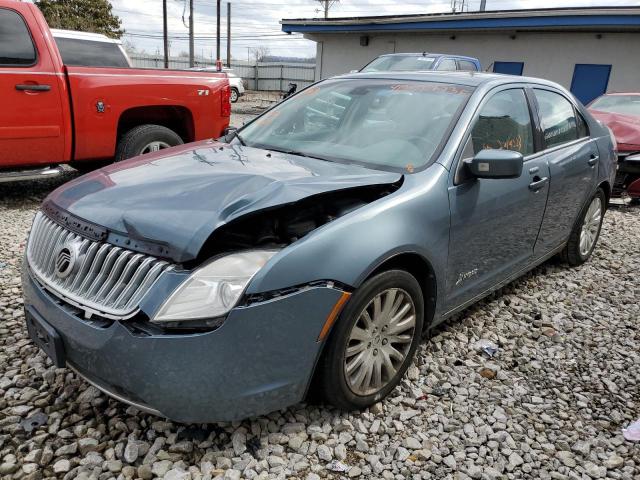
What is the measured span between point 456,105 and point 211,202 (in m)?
1.68

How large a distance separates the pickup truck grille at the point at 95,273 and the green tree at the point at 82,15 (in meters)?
33.7

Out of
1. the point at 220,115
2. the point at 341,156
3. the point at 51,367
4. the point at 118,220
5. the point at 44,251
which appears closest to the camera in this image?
the point at 118,220

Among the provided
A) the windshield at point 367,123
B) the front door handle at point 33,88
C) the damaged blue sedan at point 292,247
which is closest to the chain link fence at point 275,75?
the front door handle at point 33,88

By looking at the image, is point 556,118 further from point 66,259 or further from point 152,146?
point 152,146

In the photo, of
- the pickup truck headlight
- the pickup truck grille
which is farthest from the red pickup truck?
the pickup truck headlight

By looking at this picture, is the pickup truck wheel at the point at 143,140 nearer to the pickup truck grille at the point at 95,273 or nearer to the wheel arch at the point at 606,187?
the pickup truck grille at the point at 95,273

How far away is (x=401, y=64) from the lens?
1030cm

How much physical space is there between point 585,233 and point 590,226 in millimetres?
137

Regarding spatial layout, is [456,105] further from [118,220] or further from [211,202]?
[118,220]

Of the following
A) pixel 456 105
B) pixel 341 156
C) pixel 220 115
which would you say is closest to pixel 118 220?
pixel 341 156

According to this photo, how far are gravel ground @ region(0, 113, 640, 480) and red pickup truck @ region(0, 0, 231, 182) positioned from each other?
2293 millimetres

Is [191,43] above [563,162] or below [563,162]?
above

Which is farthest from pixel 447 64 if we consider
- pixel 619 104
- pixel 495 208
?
pixel 495 208

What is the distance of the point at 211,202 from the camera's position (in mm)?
2201
